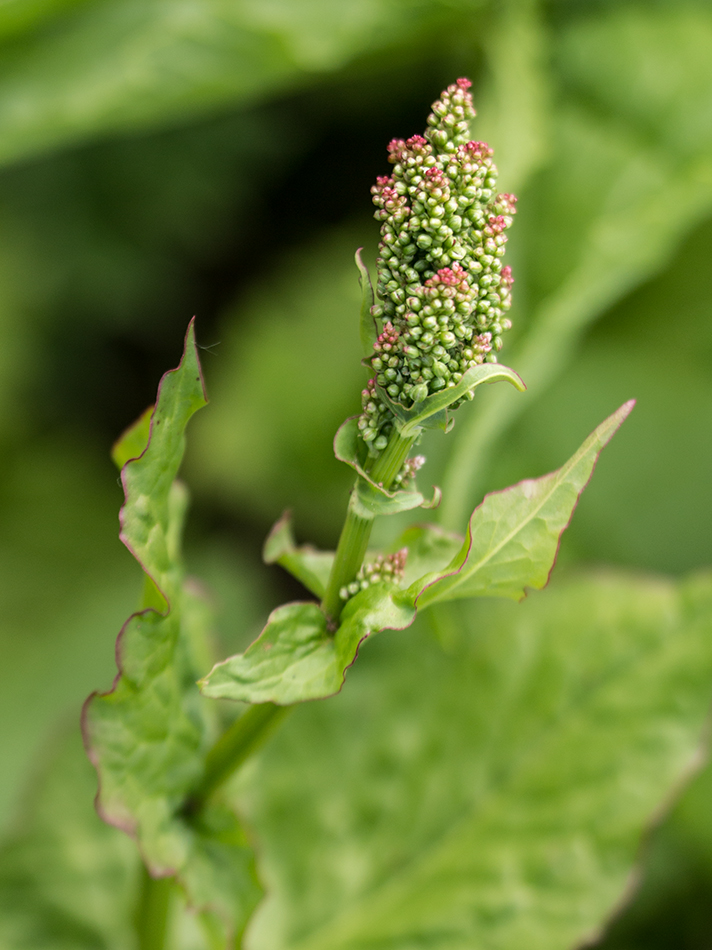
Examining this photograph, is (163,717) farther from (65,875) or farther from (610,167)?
(610,167)

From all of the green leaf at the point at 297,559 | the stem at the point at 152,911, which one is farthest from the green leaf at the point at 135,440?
the stem at the point at 152,911

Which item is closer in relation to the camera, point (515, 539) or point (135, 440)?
point (515, 539)

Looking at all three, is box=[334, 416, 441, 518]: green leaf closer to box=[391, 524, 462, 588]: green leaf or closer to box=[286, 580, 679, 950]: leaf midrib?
box=[391, 524, 462, 588]: green leaf

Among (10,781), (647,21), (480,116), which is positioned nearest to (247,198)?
(480,116)

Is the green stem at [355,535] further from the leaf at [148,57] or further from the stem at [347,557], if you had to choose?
the leaf at [148,57]

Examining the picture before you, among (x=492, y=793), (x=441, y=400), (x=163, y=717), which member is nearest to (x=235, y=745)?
(x=163, y=717)

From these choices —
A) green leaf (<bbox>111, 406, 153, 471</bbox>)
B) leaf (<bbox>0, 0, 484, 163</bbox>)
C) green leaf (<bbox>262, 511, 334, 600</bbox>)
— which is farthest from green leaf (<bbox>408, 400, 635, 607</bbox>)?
leaf (<bbox>0, 0, 484, 163</bbox>)
